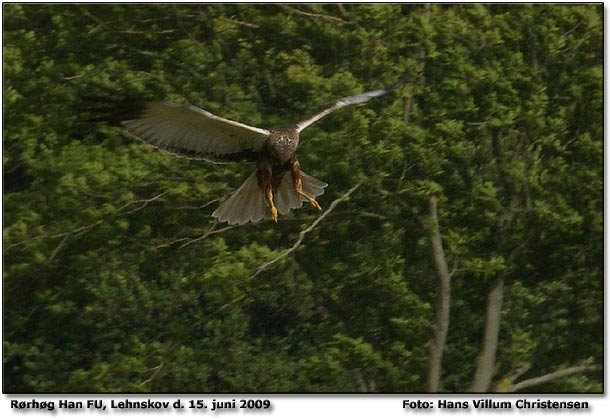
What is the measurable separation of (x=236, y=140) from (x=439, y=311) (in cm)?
588

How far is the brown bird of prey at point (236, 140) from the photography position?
10.7m

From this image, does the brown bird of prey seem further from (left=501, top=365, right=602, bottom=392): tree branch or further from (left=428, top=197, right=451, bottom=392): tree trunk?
(left=501, top=365, right=602, bottom=392): tree branch

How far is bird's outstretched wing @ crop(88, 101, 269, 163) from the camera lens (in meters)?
10.7

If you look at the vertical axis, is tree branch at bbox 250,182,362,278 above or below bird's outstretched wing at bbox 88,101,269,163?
below

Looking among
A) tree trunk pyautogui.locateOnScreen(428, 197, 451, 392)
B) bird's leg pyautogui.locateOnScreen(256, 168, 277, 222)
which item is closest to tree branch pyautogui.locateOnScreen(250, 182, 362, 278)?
tree trunk pyautogui.locateOnScreen(428, 197, 451, 392)

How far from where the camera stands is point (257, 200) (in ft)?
39.0

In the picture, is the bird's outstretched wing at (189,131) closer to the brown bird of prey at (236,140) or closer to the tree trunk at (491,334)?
the brown bird of prey at (236,140)

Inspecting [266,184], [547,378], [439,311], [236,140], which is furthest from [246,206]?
[547,378]

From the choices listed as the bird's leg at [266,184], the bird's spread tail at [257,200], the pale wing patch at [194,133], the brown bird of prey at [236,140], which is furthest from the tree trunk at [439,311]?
the pale wing patch at [194,133]

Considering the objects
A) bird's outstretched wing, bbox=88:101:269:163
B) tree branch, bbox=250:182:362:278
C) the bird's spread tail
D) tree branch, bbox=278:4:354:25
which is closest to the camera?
bird's outstretched wing, bbox=88:101:269:163

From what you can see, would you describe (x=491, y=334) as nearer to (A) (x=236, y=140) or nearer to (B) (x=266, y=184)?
(B) (x=266, y=184)

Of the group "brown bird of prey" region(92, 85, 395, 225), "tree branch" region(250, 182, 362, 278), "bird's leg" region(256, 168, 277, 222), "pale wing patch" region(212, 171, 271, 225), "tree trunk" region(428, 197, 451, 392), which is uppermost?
"brown bird of prey" region(92, 85, 395, 225)

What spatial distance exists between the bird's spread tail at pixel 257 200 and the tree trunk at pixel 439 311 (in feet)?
14.9

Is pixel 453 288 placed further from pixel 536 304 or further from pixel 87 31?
pixel 87 31
